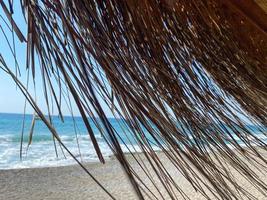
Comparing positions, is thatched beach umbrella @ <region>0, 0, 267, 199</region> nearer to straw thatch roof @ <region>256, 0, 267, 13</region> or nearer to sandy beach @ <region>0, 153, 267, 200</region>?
straw thatch roof @ <region>256, 0, 267, 13</region>

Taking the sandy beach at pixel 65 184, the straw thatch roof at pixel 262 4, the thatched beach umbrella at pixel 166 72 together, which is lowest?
the thatched beach umbrella at pixel 166 72

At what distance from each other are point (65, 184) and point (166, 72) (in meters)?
5.99

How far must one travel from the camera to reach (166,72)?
2.53 feet

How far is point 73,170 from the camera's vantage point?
25.5ft

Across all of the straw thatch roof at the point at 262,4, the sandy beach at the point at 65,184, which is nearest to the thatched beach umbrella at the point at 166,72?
the straw thatch roof at the point at 262,4

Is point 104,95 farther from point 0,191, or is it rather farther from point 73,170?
point 73,170

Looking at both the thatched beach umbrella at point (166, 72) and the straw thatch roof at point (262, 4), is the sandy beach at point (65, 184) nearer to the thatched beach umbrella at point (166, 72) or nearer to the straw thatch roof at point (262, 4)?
the thatched beach umbrella at point (166, 72)

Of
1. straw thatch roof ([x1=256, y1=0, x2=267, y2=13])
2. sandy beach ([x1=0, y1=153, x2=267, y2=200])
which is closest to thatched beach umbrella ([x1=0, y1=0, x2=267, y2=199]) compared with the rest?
straw thatch roof ([x1=256, y1=0, x2=267, y2=13])

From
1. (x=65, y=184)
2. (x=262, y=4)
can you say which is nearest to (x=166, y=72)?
(x=262, y=4)

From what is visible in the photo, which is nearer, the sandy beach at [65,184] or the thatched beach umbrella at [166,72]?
the thatched beach umbrella at [166,72]

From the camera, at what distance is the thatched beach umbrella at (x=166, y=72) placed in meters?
0.52

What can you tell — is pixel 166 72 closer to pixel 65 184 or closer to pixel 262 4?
pixel 262 4

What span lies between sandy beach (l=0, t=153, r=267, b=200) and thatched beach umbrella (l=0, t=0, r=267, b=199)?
3824mm

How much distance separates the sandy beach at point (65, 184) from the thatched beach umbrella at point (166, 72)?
3.82 m
